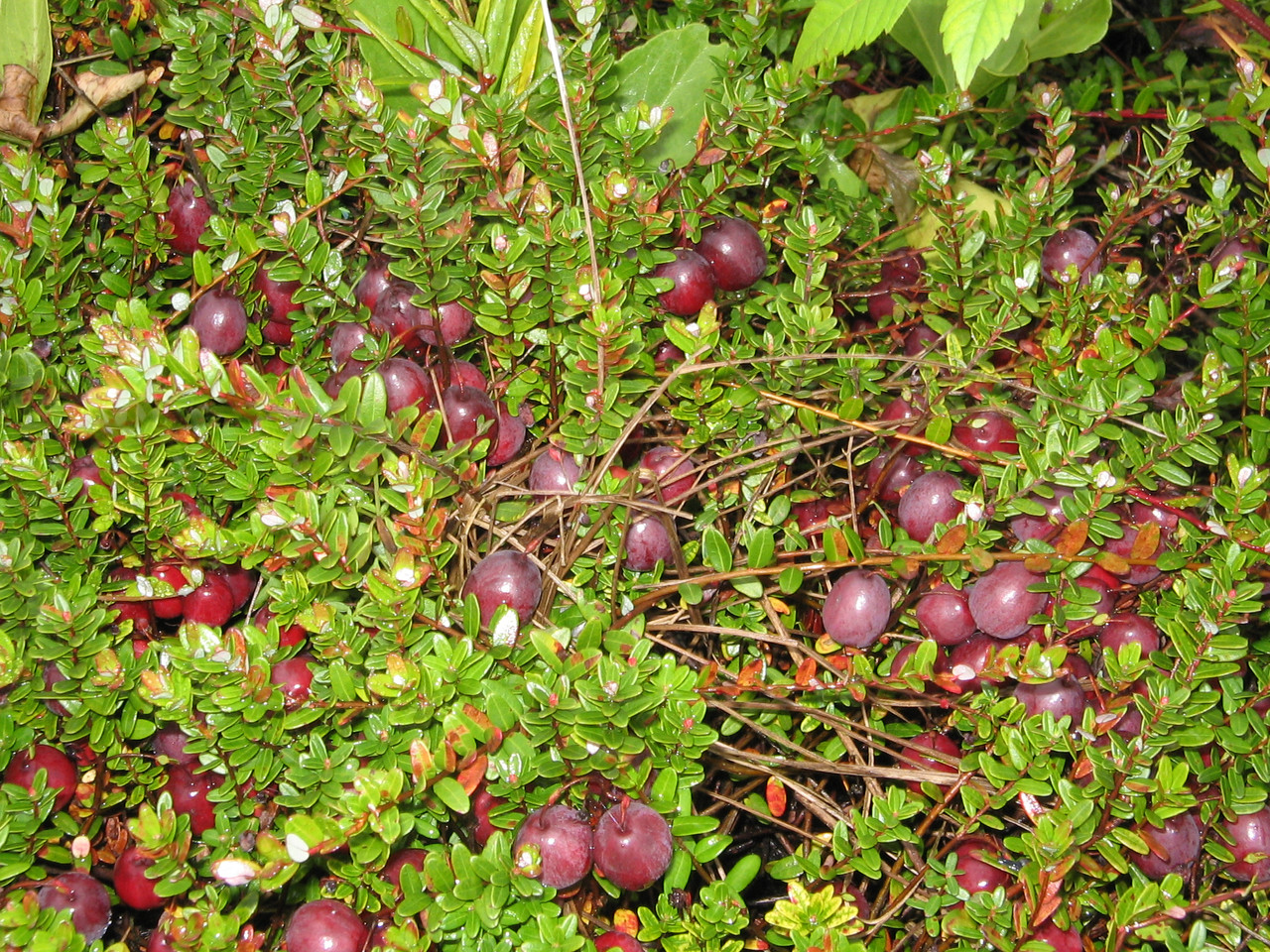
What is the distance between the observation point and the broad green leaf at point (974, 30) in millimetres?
1140

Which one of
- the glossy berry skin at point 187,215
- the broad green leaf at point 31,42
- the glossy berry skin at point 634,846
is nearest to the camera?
the glossy berry skin at point 634,846

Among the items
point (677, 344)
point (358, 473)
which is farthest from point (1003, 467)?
point (358, 473)

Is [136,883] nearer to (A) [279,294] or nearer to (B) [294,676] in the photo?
(B) [294,676]

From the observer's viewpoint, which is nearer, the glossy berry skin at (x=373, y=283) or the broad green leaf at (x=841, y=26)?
the broad green leaf at (x=841, y=26)

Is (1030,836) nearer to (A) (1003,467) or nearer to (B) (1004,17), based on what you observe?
(A) (1003,467)

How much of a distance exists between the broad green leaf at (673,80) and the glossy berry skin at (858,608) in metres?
0.81

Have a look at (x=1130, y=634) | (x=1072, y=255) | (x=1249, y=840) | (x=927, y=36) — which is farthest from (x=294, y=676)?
(x=927, y=36)

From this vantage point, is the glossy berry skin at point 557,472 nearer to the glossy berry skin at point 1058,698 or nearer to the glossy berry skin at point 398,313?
the glossy berry skin at point 398,313

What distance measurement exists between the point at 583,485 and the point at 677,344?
22 cm

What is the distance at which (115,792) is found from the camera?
117 cm

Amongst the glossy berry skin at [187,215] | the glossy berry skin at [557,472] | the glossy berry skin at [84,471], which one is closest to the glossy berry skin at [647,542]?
the glossy berry skin at [557,472]

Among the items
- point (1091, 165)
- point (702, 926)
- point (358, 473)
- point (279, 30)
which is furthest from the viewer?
point (1091, 165)

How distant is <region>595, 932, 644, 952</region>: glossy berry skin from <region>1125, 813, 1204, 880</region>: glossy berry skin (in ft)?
1.86

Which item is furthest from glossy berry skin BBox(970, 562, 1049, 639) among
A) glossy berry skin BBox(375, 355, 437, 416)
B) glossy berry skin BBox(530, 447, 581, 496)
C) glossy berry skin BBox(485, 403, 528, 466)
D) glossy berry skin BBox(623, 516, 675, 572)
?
glossy berry skin BBox(375, 355, 437, 416)
